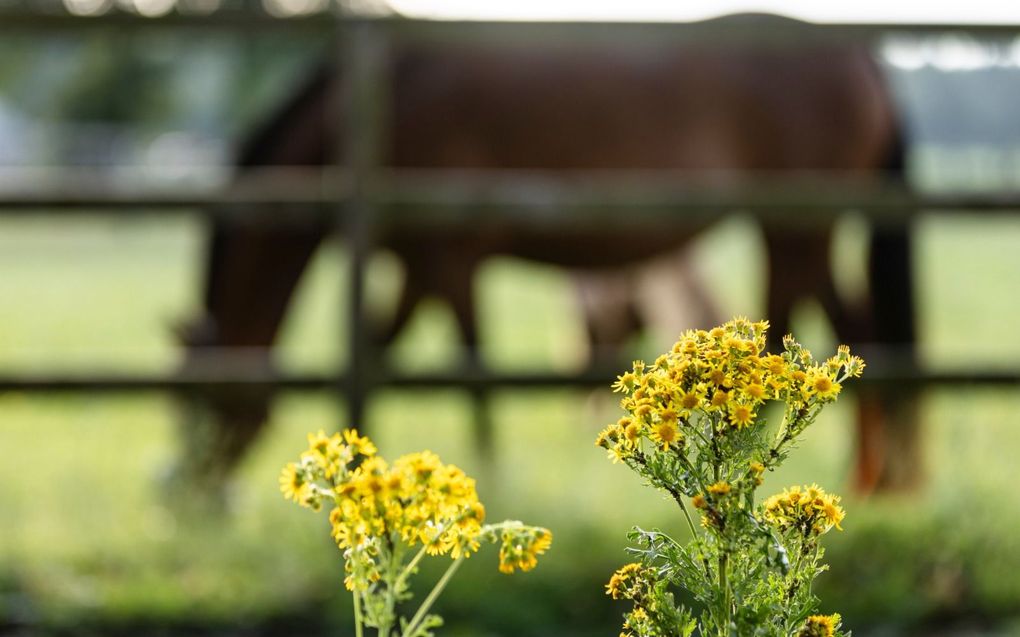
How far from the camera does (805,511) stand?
852mm

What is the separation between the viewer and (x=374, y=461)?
83 cm

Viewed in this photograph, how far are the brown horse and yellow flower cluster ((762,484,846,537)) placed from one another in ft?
9.18

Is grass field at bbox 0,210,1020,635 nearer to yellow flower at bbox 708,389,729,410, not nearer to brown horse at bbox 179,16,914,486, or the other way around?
brown horse at bbox 179,16,914,486

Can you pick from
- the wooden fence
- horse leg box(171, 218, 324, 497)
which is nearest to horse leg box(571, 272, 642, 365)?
horse leg box(171, 218, 324, 497)

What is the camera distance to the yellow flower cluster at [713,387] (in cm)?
82

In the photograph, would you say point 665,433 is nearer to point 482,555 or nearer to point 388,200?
point 482,555

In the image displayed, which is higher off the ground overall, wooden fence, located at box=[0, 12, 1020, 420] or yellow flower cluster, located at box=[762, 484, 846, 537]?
wooden fence, located at box=[0, 12, 1020, 420]

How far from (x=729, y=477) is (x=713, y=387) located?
Answer: 0.27 ft

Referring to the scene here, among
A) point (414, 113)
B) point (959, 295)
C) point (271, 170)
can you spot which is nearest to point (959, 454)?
point (414, 113)

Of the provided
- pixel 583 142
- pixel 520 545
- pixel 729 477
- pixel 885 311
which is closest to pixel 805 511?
pixel 729 477

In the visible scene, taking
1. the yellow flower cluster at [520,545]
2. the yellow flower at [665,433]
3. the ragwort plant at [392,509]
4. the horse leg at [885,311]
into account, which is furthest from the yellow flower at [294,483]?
the horse leg at [885,311]

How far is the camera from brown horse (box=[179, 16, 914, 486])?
12.3 ft

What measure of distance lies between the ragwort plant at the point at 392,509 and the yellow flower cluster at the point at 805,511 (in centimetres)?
16

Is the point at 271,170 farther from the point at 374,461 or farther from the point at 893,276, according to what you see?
the point at 374,461
